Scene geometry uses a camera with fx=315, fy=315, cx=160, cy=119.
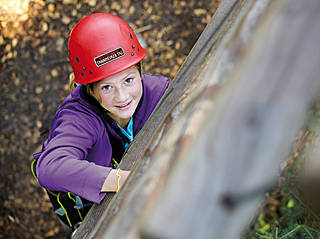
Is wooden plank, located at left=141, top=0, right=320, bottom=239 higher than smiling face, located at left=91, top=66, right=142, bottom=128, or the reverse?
wooden plank, located at left=141, top=0, right=320, bottom=239

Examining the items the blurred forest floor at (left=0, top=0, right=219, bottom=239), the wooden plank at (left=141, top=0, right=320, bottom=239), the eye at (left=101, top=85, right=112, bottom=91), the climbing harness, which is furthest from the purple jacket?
the blurred forest floor at (left=0, top=0, right=219, bottom=239)

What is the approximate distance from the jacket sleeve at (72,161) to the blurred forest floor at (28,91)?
1.59m

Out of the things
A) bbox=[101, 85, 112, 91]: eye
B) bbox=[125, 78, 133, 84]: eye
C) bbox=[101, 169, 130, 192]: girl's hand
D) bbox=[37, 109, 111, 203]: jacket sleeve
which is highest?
bbox=[125, 78, 133, 84]: eye

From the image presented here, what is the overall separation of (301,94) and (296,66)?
0.03m

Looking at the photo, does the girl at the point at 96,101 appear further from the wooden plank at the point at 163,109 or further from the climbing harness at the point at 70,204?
the wooden plank at the point at 163,109

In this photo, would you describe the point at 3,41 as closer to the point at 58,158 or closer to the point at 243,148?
the point at 58,158

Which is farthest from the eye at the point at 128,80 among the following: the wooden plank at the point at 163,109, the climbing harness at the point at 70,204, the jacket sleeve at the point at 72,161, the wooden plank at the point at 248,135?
the wooden plank at the point at 248,135

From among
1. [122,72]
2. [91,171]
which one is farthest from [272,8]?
[122,72]

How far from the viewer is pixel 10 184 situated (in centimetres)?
296

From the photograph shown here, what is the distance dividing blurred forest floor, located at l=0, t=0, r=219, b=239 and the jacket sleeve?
1.59m

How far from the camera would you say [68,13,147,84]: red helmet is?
1450 mm

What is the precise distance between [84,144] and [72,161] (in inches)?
9.1

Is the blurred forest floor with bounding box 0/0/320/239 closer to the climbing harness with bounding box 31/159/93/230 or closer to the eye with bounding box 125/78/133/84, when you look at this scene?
the climbing harness with bounding box 31/159/93/230

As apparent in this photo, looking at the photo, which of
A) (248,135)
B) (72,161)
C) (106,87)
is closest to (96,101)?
(106,87)
